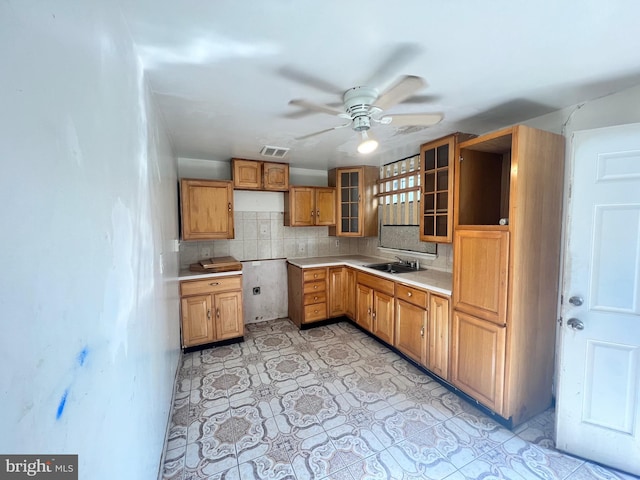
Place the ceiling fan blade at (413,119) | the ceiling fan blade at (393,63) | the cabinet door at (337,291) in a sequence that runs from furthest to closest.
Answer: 1. the cabinet door at (337,291)
2. the ceiling fan blade at (413,119)
3. the ceiling fan blade at (393,63)

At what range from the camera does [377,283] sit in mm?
3119

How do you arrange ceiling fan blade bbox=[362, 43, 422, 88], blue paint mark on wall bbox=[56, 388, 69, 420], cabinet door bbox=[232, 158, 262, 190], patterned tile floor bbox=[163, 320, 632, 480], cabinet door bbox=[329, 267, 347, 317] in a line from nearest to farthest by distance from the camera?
blue paint mark on wall bbox=[56, 388, 69, 420] → ceiling fan blade bbox=[362, 43, 422, 88] → patterned tile floor bbox=[163, 320, 632, 480] → cabinet door bbox=[232, 158, 262, 190] → cabinet door bbox=[329, 267, 347, 317]

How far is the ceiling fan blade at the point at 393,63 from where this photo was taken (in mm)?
1292

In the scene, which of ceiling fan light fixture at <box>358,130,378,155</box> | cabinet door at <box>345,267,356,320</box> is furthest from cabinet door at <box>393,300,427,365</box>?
ceiling fan light fixture at <box>358,130,378,155</box>

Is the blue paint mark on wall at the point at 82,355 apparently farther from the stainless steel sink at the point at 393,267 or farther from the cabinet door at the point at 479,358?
the stainless steel sink at the point at 393,267

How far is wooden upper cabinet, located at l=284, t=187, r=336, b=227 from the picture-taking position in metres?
3.79

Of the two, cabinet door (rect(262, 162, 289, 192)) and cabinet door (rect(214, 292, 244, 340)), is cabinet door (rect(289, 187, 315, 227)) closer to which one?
cabinet door (rect(262, 162, 289, 192))

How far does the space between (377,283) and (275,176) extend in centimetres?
195

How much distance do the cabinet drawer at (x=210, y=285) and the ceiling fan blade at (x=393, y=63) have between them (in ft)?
8.18

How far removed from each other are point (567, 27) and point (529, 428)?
2439 millimetres

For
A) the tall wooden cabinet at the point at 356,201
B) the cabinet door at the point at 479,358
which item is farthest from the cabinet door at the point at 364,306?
the cabinet door at the point at 479,358

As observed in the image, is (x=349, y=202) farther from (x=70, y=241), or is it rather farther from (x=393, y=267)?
(x=70, y=241)

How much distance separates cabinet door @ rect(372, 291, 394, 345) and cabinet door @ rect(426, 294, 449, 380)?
517mm

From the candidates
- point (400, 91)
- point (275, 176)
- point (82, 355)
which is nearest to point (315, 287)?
point (275, 176)
